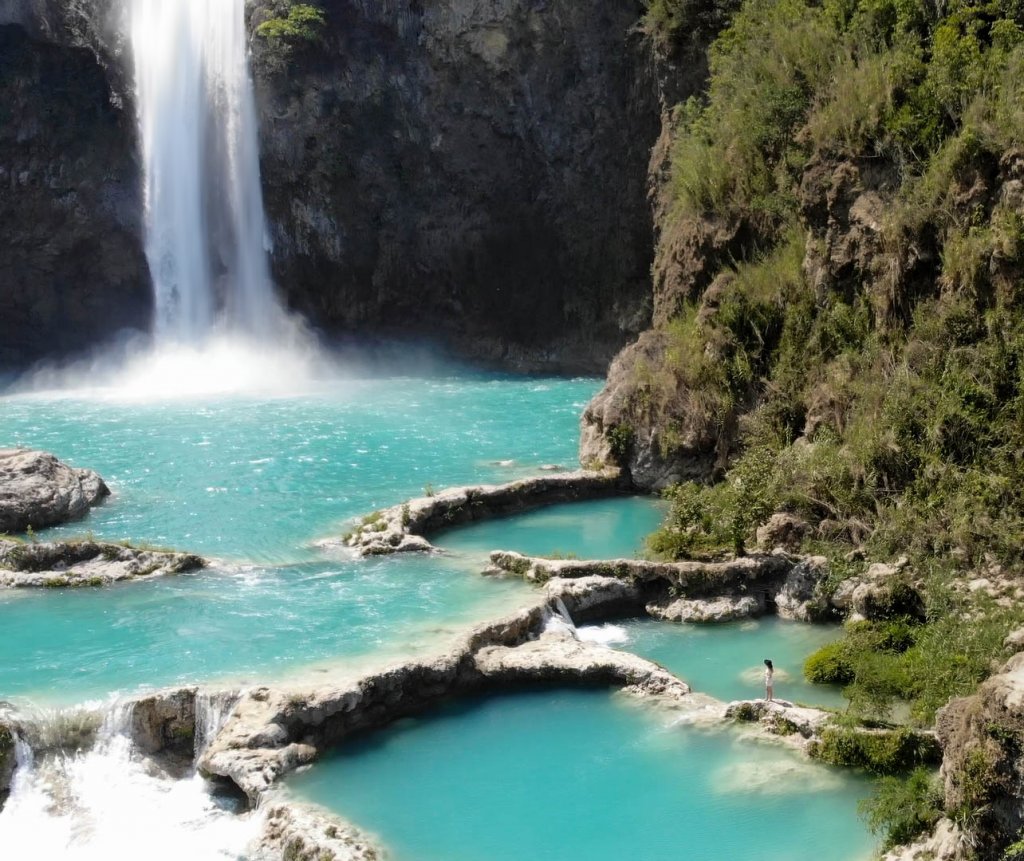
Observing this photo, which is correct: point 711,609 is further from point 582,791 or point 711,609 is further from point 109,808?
point 109,808

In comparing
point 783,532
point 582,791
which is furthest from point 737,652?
point 582,791

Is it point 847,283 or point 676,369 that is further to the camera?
point 676,369

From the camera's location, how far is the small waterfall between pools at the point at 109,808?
12.1m

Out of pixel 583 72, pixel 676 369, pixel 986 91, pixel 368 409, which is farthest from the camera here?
pixel 583 72

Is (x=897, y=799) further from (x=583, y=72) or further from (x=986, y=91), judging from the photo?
(x=583, y=72)

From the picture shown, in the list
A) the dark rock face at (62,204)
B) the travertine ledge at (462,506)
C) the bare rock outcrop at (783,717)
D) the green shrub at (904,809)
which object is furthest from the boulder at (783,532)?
the dark rock face at (62,204)

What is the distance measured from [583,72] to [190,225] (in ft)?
52.9

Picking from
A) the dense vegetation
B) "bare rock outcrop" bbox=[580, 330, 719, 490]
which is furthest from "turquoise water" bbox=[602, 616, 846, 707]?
"bare rock outcrop" bbox=[580, 330, 719, 490]

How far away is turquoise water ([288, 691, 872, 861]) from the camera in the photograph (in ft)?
37.8

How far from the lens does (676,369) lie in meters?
23.4

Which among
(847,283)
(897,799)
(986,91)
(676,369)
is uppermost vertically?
(986,91)

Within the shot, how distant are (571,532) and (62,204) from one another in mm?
32372

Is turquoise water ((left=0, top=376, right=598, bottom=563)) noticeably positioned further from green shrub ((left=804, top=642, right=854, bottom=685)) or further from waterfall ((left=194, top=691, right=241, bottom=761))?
green shrub ((left=804, top=642, right=854, bottom=685))

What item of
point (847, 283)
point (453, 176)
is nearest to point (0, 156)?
point (453, 176)
